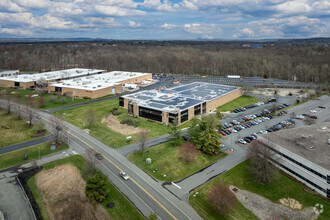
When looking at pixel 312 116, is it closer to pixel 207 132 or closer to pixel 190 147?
pixel 207 132

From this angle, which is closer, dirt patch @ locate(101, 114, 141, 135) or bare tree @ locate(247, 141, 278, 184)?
bare tree @ locate(247, 141, 278, 184)

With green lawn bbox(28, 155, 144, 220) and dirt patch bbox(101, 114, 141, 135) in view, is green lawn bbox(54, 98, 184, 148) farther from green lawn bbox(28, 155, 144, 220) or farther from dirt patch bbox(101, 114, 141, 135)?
green lawn bbox(28, 155, 144, 220)

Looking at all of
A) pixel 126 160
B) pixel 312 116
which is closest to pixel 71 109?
pixel 126 160

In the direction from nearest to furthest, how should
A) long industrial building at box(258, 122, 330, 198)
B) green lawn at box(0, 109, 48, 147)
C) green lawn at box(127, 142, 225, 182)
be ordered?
long industrial building at box(258, 122, 330, 198) < green lawn at box(127, 142, 225, 182) < green lawn at box(0, 109, 48, 147)

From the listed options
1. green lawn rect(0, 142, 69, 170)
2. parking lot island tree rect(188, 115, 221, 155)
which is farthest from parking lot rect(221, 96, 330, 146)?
green lawn rect(0, 142, 69, 170)

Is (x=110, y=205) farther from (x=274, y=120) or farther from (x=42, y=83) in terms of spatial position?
(x=42, y=83)

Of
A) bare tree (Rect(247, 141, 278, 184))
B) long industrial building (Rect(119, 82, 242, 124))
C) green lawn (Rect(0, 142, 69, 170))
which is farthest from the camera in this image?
long industrial building (Rect(119, 82, 242, 124))
